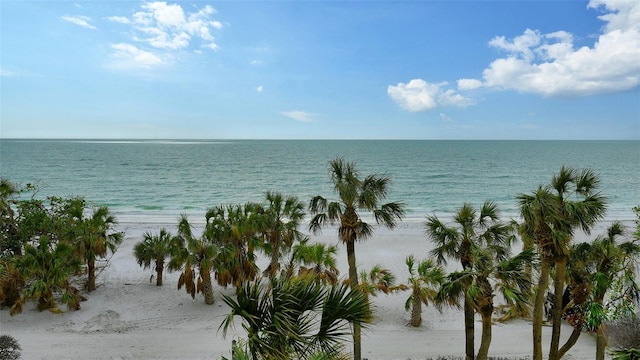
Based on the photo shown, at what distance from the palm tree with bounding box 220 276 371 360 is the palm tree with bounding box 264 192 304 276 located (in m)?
8.84

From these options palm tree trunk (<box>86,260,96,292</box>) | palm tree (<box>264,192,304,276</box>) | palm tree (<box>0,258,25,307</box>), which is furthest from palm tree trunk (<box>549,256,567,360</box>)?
palm tree (<box>0,258,25,307</box>)

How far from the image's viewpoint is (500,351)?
11797 millimetres

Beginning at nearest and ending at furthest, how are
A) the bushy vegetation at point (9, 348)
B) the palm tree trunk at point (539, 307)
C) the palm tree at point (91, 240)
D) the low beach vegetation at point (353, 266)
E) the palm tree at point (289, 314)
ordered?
the palm tree at point (289, 314) → the low beach vegetation at point (353, 266) → the palm tree trunk at point (539, 307) → the bushy vegetation at point (9, 348) → the palm tree at point (91, 240)

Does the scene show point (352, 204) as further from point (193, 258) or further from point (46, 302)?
point (46, 302)

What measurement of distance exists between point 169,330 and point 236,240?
12.2ft

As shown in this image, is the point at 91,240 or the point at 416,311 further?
the point at 91,240

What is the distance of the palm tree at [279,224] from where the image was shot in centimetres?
1448

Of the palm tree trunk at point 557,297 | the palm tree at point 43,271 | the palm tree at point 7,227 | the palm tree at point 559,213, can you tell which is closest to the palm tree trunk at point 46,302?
the palm tree at point 43,271

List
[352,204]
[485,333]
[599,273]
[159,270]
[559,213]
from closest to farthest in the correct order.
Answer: [559,213] → [599,273] → [485,333] → [352,204] → [159,270]

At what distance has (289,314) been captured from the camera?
5293 mm

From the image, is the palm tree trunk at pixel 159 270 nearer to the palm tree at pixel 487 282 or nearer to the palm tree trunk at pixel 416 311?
the palm tree trunk at pixel 416 311

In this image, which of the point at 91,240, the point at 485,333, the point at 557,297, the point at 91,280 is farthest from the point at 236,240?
the point at 557,297

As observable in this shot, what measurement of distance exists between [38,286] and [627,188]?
67.8 m

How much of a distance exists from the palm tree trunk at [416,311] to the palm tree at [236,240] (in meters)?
5.93
